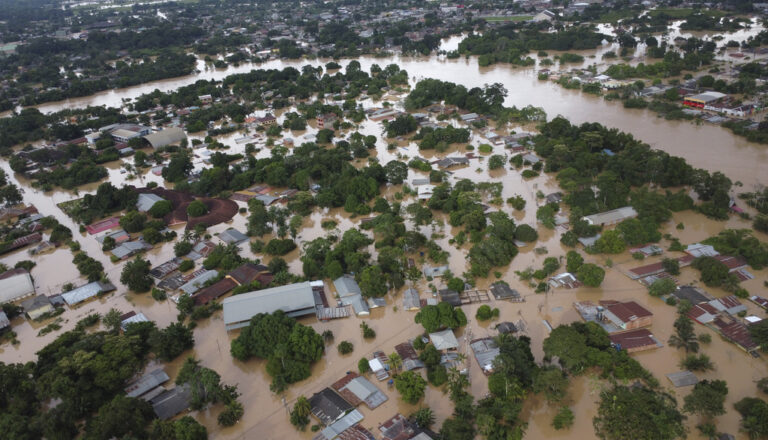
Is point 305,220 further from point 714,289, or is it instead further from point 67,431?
point 714,289

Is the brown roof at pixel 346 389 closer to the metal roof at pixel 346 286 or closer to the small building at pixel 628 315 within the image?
the metal roof at pixel 346 286

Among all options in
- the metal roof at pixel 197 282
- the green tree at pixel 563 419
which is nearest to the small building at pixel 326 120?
the metal roof at pixel 197 282

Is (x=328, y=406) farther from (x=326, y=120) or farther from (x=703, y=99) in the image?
(x=703, y=99)

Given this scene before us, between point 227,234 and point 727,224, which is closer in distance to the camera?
point 727,224

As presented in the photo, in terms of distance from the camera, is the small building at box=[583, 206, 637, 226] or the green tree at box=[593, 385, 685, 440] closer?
the green tree at box=[593, 385, 685, 440]

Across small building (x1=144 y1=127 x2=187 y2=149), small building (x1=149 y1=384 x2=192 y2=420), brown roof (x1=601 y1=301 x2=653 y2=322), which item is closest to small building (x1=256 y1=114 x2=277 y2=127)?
small building (x1=144 y1=127 x2=187 y2=149)

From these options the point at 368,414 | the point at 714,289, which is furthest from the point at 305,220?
the point at 714,289

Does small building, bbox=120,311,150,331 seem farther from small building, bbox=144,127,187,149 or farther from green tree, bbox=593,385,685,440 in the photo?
small building, bbox=144,127,187,149
